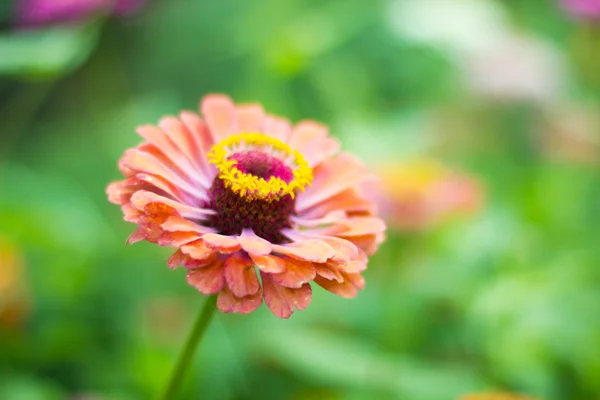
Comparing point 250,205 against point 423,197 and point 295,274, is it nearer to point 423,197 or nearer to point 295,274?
point 295,274

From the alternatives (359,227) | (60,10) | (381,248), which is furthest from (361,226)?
(60,10)

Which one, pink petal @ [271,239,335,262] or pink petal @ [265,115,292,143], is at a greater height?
pink petal @ [265,115,292,143]

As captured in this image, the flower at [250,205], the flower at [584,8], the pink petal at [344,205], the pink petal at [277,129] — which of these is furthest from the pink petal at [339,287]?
the flower at [584,8]

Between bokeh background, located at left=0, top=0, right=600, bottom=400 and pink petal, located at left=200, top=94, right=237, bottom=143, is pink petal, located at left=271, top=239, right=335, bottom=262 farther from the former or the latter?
bokeh background, located at left=0, top=0, right=600, bottom=400

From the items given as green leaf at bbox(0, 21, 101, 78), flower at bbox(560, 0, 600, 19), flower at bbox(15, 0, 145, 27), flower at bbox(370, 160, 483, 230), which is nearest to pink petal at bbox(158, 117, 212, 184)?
green leaf at bbox(0, 21, 101, 78)

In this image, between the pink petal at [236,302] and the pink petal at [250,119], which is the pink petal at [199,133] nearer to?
the pink petal at [250,119]

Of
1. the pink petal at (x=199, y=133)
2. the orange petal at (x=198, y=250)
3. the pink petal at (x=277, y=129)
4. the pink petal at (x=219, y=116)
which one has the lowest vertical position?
the orange petal at (x=198, y=250)

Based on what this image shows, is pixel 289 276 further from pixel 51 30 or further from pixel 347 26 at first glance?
pixel 347 26

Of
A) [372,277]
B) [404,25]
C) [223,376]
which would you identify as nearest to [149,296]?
[223,376]
